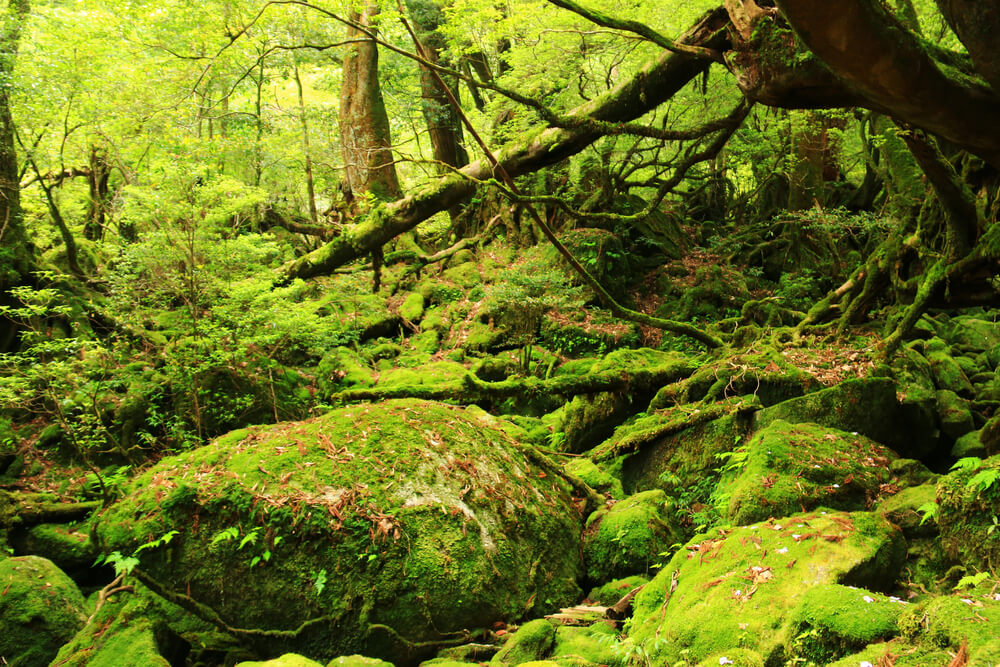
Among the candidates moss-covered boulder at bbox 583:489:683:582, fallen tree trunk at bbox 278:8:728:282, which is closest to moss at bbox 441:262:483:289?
fallen tree trunk at bbox 278:8:728:282

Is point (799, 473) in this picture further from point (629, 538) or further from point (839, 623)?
point (839, 623)

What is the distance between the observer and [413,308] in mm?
11859

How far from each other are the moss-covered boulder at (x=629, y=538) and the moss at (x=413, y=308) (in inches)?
308

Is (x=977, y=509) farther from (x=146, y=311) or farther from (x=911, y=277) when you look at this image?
(x=146, y=311)

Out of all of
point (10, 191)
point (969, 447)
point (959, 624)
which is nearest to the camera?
point (959, 624)

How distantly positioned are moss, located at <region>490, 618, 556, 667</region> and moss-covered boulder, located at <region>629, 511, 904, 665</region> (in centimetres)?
50

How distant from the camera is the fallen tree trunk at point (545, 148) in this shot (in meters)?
6.86

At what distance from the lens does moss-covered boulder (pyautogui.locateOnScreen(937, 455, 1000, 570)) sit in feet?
9.43

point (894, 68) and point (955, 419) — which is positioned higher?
point (894, 68)

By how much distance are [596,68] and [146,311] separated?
34.3ft

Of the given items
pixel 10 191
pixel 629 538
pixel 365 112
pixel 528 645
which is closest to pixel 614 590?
pixel 629 538

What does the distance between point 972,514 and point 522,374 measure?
21.1ft

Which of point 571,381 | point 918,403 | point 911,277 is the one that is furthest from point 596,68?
point 918,403

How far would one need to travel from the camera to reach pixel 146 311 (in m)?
7.83
